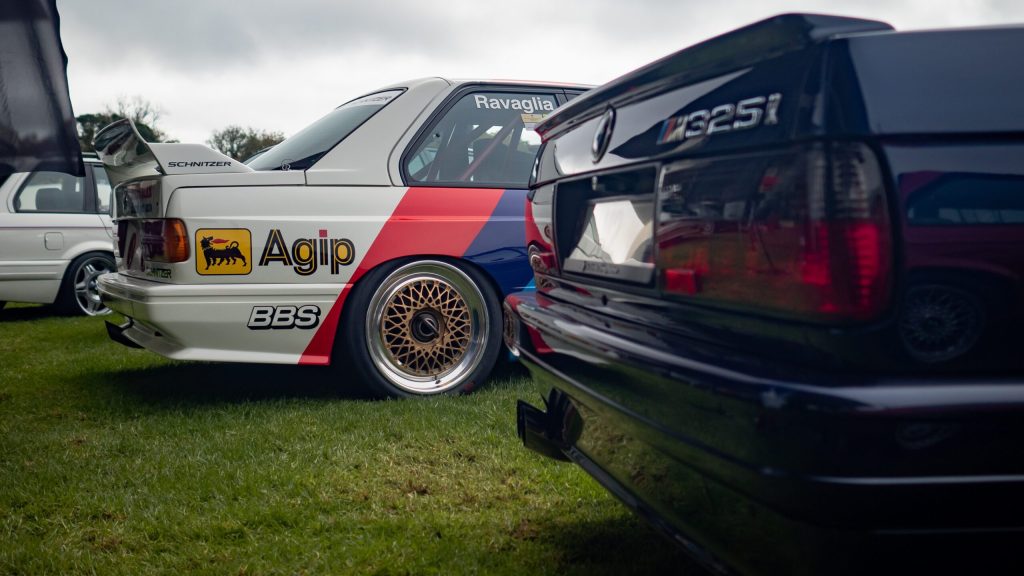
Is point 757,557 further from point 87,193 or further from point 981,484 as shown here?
point 87,193

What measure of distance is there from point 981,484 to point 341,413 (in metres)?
3.29

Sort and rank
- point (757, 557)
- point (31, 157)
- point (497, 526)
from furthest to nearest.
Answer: point (31, 157) < point (497, 526) < point (757, 557)

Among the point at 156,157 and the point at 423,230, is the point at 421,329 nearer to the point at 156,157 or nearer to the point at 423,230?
the point at 423,230

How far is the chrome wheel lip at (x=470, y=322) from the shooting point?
460cm

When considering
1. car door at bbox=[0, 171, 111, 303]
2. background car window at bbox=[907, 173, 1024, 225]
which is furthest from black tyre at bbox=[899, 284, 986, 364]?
car door at bbox=[0, 171, 111, 303]

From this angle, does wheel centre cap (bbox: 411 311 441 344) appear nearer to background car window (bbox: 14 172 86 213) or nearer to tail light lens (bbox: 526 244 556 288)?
tail light lens (bbox: 526 244 556 288)

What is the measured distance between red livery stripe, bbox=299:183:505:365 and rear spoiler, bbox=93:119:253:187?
727 mm

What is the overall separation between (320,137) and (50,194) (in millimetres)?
5236

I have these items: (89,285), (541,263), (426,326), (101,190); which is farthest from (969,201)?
(101,190)

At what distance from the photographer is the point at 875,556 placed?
1.46 m

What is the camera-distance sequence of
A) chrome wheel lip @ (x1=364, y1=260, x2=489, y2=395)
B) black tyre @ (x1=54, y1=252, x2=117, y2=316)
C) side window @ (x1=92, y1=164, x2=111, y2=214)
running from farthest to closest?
side window @ (x1=92, y1=164, x2=111, y2=214) < black tyre @ (x1=54, y1=252, x2=117, y2=316) < chrome wheel lip @ (x1=364, y1=260, x2=489, y2=395)

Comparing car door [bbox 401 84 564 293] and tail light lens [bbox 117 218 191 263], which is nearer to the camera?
tail light lens [bbox 117 218 191 263]

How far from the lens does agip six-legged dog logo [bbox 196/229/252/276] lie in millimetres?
4277

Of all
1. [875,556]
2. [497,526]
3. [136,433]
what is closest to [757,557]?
[875,556]
